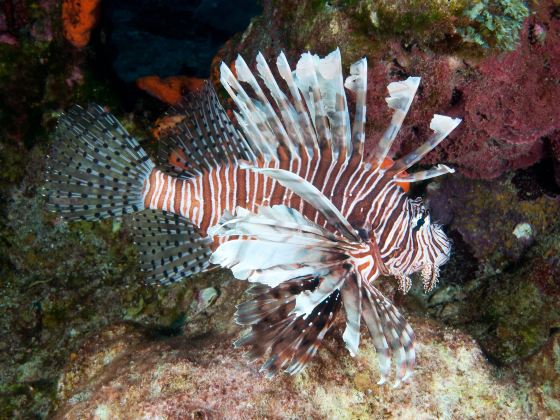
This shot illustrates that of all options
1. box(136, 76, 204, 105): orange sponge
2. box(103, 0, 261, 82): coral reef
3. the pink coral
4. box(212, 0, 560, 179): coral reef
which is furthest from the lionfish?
box(103, 0, 261, 82): coral reef

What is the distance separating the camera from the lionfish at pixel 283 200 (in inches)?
93.0

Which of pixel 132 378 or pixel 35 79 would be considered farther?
pixel 35 79

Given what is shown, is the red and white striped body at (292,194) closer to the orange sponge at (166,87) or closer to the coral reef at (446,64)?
the coral reef at (446,64)

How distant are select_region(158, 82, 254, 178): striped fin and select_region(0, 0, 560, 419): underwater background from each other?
1.04 metres

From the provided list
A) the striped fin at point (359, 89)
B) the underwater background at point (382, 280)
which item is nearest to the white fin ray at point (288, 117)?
the striped fin at point (359, 89)

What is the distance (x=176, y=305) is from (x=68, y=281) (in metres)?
1.48

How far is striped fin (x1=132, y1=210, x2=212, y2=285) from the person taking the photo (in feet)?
11.9

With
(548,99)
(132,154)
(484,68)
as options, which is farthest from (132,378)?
(548,99)

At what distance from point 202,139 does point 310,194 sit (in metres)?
1.92

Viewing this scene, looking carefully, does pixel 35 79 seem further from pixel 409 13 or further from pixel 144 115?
pixel 409 13

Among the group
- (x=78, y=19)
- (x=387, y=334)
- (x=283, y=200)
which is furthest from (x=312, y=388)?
(x=78, y=19)

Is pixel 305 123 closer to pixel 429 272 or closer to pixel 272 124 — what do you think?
pixel 272 124

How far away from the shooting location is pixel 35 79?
568 centimetres

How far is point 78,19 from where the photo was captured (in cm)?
574
